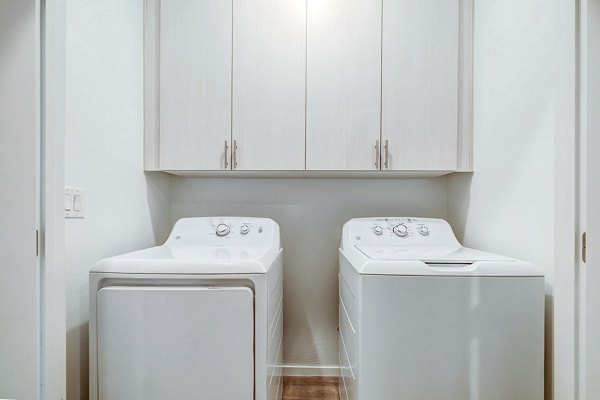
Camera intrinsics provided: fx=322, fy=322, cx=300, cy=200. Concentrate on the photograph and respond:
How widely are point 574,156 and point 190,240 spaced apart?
1.67 metres

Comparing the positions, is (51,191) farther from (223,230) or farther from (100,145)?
(223,230)

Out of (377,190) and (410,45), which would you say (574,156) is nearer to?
(410,45)

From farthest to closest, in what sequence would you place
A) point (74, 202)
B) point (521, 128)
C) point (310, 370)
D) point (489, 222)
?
point (310, 370) < point (489, 222) < point (521, 128) < point (74, 202)

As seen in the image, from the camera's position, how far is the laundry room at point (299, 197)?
88 centimetres

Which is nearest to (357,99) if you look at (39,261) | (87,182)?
(87,182)

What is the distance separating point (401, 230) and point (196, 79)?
137cm

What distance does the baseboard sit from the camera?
2002 mm

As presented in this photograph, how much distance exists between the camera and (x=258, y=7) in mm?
1702

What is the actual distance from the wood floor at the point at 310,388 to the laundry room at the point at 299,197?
0.01 metres

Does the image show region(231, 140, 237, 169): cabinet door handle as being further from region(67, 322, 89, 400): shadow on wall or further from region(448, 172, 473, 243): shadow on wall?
region(448, 172, 473, 243): shadow on wall

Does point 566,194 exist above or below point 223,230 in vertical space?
above

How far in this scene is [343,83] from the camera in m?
1.71

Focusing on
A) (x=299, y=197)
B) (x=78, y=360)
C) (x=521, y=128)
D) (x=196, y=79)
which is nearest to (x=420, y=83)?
(x=521, y=128)
